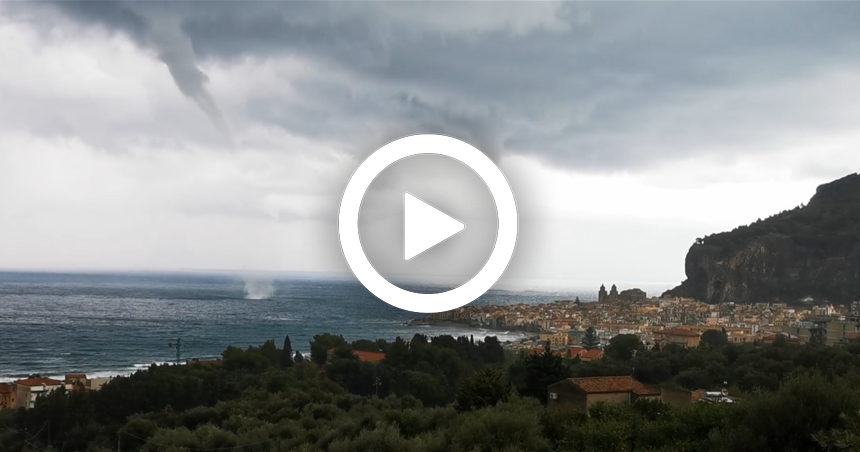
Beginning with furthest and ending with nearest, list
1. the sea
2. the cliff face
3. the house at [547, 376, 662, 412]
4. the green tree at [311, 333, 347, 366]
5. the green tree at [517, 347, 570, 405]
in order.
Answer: the cliff face < the sea < the green tree at [311, 333, 347, 366] < the green tree at [517, 347, 570, 405] < the house at [547, 376, 662, 412]

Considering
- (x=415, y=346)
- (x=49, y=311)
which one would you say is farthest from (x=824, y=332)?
(x=49, y=311)

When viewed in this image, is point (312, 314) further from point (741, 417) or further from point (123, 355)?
point (741, 417)

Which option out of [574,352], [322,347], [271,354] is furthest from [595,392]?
[574,352]

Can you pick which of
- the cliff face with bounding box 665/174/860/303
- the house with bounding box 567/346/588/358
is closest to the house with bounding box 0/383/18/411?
the house with bounding box 567/346/588/358

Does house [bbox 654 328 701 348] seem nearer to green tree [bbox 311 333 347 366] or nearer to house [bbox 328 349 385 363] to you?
house [bbox 328 349 385 363]

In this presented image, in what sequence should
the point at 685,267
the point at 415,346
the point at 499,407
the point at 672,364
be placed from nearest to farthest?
the point at 499,407
the point at 672,364
the point at 415,346
the point at 685,267

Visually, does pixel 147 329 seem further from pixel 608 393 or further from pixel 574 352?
pixel 608 393

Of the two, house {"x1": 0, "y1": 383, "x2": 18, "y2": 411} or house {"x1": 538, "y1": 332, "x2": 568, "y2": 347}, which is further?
house {"x1": 538, "y1": 332, "x2": 568, "y2": 347}
